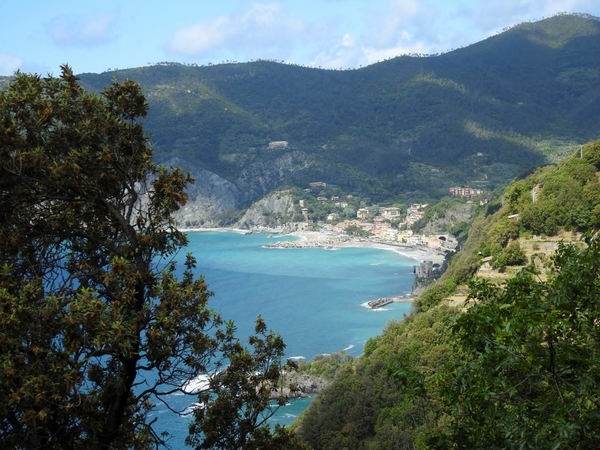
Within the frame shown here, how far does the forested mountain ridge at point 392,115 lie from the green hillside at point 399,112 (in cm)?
24

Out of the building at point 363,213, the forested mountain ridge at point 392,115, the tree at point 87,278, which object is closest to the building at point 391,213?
the building at point 363,213

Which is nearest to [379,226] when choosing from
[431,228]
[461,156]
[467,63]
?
[431,228]

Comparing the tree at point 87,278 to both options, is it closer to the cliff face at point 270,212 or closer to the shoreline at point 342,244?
the shoreline at point 342,244

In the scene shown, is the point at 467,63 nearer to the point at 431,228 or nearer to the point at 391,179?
the point at 391,179

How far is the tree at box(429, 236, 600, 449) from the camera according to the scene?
9.75 ft

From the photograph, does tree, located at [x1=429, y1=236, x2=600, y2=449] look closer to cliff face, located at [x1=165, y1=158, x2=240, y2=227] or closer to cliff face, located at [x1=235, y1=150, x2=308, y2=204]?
cliff face, located at [x1=165, y1=158, x2=240, y2=227]

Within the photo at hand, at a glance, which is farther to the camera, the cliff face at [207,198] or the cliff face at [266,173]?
the cliff face at [266,173]

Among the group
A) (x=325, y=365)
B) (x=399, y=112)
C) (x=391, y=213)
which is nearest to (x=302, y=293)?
(x=325, y=365)

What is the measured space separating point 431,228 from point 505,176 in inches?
1031

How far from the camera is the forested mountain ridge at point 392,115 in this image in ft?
324

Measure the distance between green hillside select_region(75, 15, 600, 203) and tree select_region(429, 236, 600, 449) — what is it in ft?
281

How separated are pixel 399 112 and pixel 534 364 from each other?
400 feet

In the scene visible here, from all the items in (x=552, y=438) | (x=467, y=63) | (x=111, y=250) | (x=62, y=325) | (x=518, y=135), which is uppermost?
(x=467, y=63)

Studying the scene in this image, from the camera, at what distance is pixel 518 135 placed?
349ft
